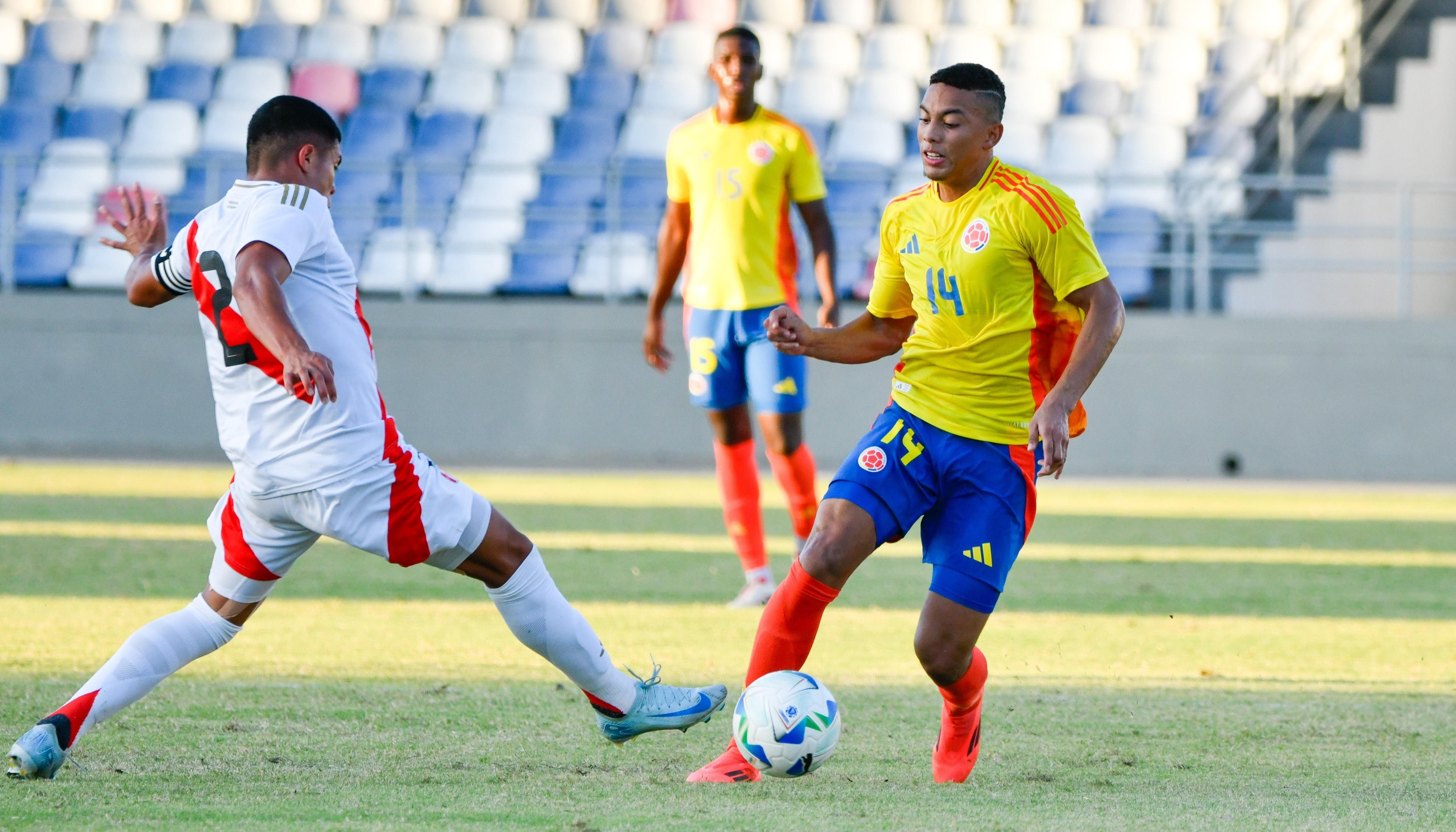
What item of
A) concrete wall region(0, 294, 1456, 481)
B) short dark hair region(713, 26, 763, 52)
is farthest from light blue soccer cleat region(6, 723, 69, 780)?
concrete wall region(0, 294, 1456, 481)

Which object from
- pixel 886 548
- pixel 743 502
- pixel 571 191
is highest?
pixel 571 191

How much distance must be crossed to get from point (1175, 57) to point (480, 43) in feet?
26.0

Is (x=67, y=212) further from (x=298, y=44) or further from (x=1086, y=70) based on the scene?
(x=1086, y=70)

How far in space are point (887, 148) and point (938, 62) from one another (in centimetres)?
174

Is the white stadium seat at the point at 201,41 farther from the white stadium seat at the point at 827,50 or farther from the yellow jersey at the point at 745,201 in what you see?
the yellow jersey at the point at 745,201

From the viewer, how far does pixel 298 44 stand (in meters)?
19.0

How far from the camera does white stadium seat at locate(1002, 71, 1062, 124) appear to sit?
58.0 feet

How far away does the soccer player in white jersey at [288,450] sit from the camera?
144 inches

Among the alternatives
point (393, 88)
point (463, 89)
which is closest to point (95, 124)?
point (393, 88)

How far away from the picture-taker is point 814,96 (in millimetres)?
18062

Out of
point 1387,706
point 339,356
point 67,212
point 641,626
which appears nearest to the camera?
point 339,356

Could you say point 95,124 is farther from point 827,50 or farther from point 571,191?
point 827,50

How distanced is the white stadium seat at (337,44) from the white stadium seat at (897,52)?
5.75 meters

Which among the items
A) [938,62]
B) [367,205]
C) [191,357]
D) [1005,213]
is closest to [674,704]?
[1005,213]
